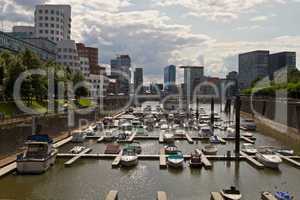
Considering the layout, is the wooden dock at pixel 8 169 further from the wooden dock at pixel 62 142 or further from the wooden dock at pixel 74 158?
the wooden dock at pixel 62 142

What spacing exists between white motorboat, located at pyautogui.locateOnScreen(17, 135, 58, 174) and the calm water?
86 cm

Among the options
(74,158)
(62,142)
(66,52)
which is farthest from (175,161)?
Result: (66,52)

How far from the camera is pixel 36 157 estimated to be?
41344 millimetres

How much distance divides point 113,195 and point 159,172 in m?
12.8

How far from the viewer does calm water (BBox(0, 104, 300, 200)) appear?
110ft

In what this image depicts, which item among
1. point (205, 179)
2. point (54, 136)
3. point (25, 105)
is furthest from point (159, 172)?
point (25, 105)

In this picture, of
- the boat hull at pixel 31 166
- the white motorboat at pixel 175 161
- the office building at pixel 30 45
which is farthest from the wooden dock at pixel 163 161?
the office building at pixel 30 45

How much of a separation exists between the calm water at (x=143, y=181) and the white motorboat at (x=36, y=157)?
86cm

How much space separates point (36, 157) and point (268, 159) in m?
25.5

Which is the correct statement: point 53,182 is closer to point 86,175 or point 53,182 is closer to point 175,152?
point 86,175

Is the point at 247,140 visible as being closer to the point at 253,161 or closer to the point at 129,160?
the point at 253,161

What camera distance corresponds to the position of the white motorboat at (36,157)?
130ft

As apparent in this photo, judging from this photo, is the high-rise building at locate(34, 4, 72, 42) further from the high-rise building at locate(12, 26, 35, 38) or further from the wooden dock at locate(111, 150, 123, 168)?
the wooden dock at locate(111, 150, 123, 168)

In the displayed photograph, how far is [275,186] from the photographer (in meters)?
36.6
